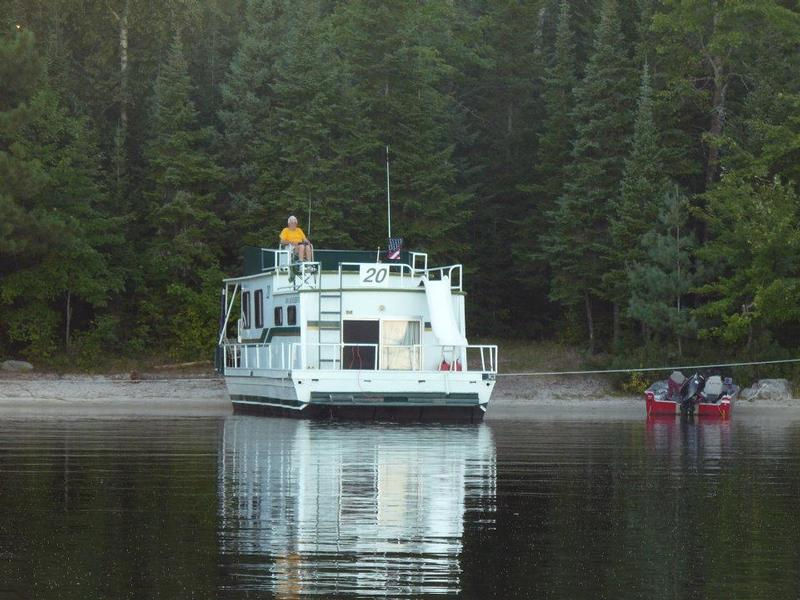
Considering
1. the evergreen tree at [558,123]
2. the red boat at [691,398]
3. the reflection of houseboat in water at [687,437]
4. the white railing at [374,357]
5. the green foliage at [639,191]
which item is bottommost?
the reflection of houseboat in water at [687,437]

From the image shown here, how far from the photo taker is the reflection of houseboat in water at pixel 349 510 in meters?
12.0

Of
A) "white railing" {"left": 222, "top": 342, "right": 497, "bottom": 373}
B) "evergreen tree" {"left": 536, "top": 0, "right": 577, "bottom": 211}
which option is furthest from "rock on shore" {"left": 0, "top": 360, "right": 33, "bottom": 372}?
"evergreen tree" {"left": 536, "top": 0, "right": 577, "bottom": 211}

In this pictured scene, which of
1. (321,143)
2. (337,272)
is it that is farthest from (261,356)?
(321,143)

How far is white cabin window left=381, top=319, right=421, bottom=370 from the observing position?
36.2m

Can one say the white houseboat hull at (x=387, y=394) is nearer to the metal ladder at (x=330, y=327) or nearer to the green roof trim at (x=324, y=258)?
the metal ladder at (x=330, y=327)

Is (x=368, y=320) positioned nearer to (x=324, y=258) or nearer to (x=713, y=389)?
(x=324, y=258)

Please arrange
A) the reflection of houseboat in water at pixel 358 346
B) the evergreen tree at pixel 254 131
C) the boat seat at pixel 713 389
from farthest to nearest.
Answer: the evergreen tree at pixel 254 131, the boat seat at pixel 713 389, the reflection of houseboat in water at pixel 358 346

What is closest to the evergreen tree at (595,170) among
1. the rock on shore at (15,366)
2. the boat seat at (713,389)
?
the boat seat at (713,389)

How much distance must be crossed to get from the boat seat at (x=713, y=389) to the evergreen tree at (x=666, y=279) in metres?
6.82

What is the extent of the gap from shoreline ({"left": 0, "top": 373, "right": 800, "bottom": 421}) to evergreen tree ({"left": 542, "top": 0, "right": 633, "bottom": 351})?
284 inches

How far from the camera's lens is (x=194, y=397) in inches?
1789

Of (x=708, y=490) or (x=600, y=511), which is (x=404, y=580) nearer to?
(x=600, y=511)

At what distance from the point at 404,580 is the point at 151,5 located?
51.6 meters

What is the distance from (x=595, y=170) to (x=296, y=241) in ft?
56.5
